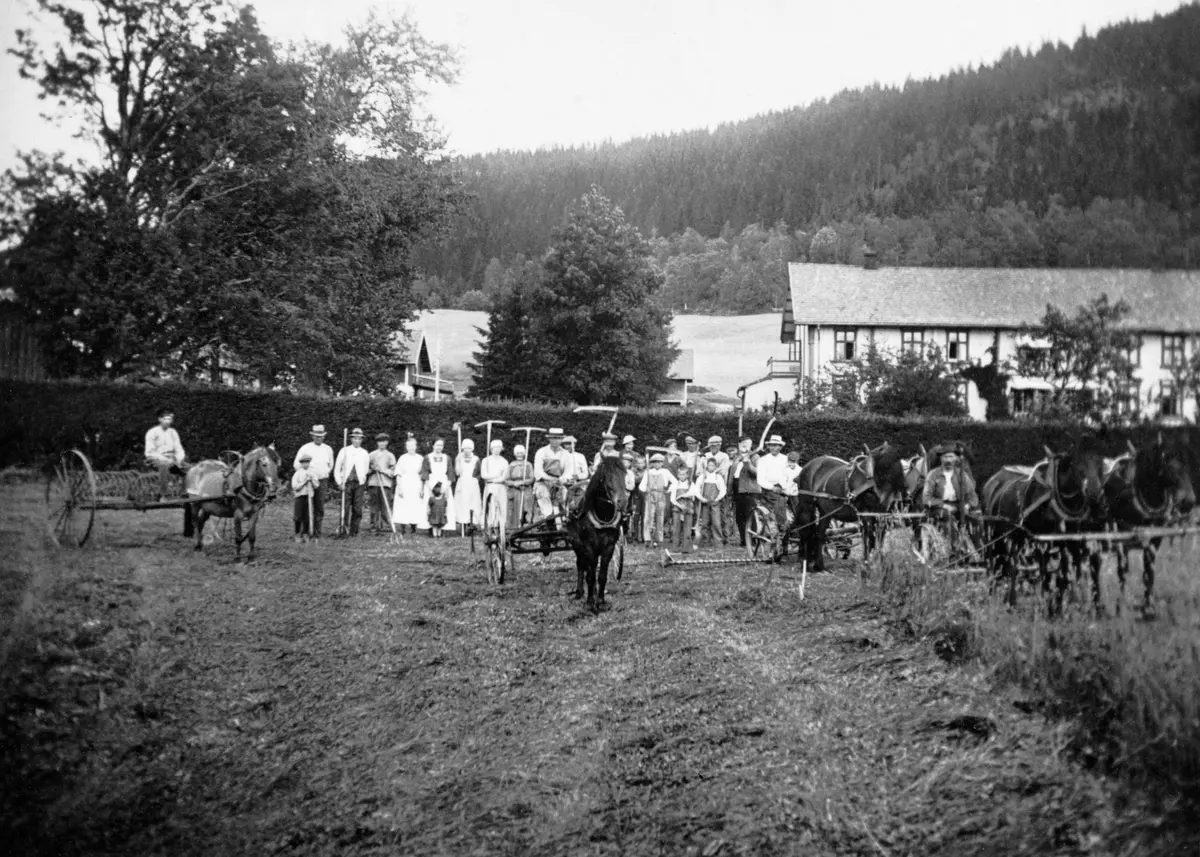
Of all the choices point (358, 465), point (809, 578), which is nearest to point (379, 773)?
point (809, 578)

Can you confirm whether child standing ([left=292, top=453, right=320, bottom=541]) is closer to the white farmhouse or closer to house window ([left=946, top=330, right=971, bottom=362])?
the white farmhouse

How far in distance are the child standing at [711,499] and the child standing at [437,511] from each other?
17.8 ft

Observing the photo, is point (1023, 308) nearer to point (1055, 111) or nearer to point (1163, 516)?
point (1055, 111)

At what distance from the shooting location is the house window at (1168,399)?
14.4 feet

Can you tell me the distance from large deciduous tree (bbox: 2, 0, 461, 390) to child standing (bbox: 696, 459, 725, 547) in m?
9.25

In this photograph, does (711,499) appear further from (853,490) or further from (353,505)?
(353,505)

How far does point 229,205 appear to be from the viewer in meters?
15.8

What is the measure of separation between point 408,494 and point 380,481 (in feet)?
2.42

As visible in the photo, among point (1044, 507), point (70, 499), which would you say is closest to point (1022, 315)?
point (1044, 507)

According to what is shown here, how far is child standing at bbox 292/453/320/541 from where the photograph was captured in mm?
18344

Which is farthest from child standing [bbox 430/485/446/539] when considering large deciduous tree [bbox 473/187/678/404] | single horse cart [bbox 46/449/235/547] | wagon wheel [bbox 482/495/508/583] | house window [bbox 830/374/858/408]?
large deciduous tree [bbox 473/187/678/404]

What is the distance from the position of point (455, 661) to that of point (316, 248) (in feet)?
52.8

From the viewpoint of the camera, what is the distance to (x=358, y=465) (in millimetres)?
19828

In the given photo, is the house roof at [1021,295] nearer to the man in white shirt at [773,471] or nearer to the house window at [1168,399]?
the house window at [1168,399]
